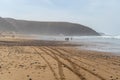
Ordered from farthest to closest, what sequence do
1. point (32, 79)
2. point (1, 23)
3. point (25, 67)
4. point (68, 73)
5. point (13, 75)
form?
point (1, 23), point (25, 67), point (68, 73), point (13, 75), point (32, 79)

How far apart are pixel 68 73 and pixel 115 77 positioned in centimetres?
223

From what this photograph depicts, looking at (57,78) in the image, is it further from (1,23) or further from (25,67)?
(1,23)

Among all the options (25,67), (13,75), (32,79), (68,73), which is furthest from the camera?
(25,67)

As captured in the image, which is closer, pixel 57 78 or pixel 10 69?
pixel 57 78

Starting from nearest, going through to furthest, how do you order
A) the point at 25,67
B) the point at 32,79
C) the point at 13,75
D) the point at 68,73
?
the point at 32,79 → the point at 13,75 → the point at 68,73 → the point at 25,67

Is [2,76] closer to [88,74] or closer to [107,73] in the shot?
[88,74]

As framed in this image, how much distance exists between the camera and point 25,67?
14.5m

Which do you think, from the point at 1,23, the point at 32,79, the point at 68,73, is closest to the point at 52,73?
the point at 68,73

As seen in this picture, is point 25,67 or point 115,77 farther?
point 25,67

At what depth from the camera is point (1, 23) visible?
198500 millimetres

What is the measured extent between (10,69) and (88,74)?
3.93 metres

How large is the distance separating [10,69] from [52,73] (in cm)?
228

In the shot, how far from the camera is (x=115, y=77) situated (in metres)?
12.4

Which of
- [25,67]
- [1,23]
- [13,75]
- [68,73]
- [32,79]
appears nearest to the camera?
[32,79]
